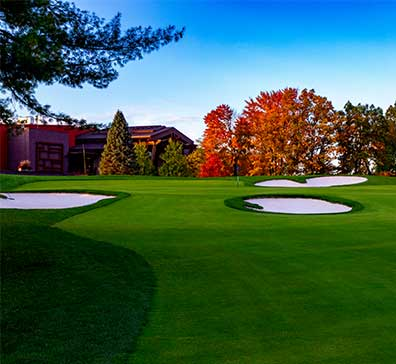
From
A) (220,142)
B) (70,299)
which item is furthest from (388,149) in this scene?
(70,299)

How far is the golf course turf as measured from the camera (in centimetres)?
414

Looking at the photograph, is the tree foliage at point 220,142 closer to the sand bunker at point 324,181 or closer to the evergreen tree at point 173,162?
the evergreen tree at point 173,162

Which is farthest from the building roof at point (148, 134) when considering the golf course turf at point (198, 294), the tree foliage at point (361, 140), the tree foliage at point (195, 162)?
the golf course turf at point (198, 294)

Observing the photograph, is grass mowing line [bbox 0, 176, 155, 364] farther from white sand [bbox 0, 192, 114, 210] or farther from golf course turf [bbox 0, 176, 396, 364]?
white sand [bbox 0, 192, 114, 210]

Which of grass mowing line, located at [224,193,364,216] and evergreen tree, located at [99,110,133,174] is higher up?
evergreen tree, located at [99,110,133,174]

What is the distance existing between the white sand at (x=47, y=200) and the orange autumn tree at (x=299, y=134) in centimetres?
3151

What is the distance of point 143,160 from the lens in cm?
5359

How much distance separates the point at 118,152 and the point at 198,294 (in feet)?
152

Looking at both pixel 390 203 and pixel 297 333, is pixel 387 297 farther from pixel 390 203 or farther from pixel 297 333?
pixel 390 203

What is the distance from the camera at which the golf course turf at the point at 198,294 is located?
414 centimetres

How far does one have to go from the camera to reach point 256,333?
457 cm

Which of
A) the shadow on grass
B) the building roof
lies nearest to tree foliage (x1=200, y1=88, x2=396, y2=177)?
the building roof

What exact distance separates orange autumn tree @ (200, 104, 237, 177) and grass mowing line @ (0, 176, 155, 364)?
4238 cm

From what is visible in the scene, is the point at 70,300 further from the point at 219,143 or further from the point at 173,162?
the point at 219,143
